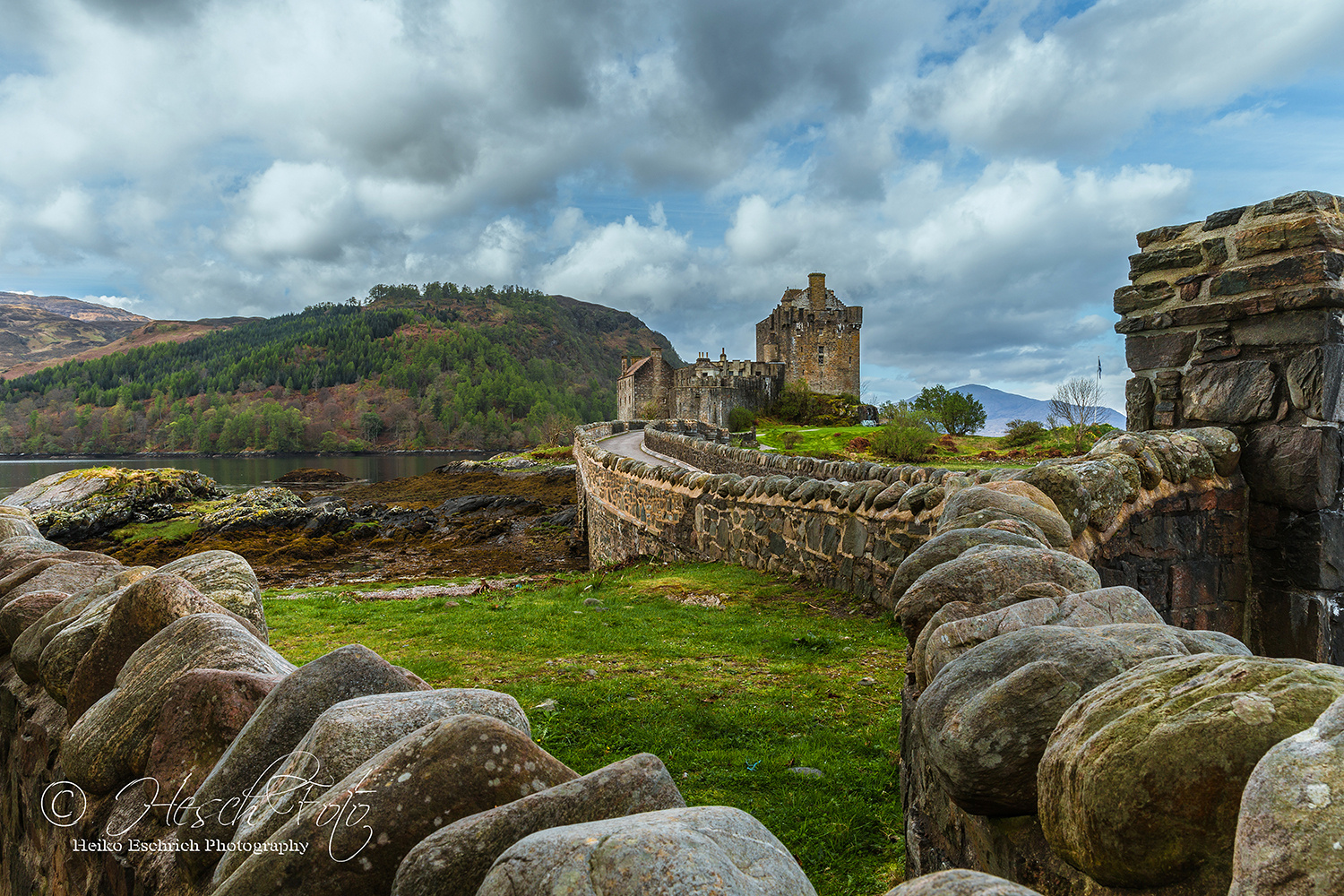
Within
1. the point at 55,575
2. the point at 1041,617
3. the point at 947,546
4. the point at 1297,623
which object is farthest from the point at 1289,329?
the point at 55,575

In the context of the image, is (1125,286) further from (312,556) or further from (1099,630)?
(312,556)

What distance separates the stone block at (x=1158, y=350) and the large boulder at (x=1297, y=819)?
7.30 meters

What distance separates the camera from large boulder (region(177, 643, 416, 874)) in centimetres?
226

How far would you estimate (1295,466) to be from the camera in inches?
251

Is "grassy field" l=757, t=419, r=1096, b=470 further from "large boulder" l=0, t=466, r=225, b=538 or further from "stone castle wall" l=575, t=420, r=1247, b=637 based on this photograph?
"large boulder" l=0, t=466, r=225, b=538

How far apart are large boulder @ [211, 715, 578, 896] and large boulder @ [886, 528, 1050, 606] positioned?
8.90ft

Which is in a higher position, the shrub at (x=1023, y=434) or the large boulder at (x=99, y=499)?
the shrub at (x=1023, y=434)

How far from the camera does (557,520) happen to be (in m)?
30.0

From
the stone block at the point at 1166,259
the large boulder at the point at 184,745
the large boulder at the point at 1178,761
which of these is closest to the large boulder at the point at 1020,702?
the large boulder at the point at 1178,761

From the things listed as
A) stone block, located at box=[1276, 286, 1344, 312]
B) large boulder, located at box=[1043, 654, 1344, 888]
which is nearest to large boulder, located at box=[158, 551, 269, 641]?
large boulder, located at box=[1043, 654, 1344, 888]

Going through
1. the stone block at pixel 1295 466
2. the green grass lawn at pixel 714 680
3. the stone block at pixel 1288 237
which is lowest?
the green grass lawn at pixel 714 680

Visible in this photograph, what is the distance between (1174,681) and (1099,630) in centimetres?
56

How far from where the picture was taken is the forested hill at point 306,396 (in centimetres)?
12312

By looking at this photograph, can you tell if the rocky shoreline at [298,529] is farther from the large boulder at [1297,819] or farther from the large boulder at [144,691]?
the large boulder at [1297,819]
